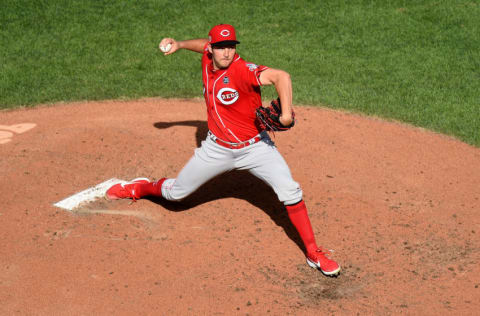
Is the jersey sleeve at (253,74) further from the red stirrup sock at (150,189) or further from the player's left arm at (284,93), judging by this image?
the red stirrup sock at (150,189)

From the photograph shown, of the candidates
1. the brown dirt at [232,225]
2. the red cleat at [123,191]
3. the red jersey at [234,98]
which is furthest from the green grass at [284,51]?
the red jersey at [234,98]

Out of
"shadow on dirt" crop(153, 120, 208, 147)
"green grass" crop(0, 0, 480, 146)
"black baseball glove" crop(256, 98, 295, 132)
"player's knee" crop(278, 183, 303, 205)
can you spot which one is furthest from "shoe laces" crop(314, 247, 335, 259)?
"green grass" crop(0, 0, 480, 146)

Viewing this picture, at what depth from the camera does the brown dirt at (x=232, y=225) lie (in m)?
5.02

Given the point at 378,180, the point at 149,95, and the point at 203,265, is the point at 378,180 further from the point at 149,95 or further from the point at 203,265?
the point at 149,95

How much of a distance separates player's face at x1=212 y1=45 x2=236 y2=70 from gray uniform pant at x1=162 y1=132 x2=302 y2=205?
0.74 m

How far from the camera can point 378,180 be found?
685cm

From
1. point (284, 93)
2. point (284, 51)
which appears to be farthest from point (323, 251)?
point (284, 51)

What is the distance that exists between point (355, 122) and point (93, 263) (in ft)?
13.9

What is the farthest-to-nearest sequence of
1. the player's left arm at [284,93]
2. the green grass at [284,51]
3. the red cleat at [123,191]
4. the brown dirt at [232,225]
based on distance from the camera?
1. the green grass at [284,51]
2. the red cleat at [123,191]
3. the brown dirt at [232,225]
4. the player's left arm at [284,93]

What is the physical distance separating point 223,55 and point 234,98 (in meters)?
0.38

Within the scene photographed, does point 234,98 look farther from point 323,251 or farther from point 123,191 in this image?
point 123,191

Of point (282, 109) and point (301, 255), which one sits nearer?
point (282, 109)

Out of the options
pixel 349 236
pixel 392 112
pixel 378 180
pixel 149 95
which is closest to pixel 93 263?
pixel 349 236

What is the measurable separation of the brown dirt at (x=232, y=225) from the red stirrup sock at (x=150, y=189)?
150 millimetres
